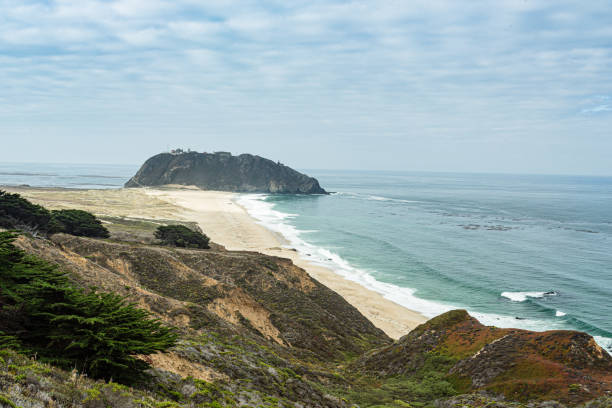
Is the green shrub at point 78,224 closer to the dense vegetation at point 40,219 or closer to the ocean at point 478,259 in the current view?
the dense vegetation at point 40,219

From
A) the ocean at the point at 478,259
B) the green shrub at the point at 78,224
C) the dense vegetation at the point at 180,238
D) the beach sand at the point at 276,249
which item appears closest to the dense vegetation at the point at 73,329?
the beach sand at the point at 276,249

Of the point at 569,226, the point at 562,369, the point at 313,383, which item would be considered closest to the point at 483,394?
the point at 562,369

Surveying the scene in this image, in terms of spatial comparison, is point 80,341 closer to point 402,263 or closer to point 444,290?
point 444,290

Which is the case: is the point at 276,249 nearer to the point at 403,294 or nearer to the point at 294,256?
the point at 294,256

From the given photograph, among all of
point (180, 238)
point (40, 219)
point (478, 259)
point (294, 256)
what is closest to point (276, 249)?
point (294, 256)

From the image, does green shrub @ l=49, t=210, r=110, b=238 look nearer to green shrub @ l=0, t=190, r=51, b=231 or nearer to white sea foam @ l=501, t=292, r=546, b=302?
green shrub @ l=0, t=190, r=51, b=231

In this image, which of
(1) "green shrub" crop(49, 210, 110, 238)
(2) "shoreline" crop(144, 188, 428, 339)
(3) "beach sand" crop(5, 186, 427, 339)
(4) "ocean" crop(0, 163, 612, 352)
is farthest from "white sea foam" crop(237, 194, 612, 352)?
(1) "green shrub" crop(49, 210, 110, 238)
